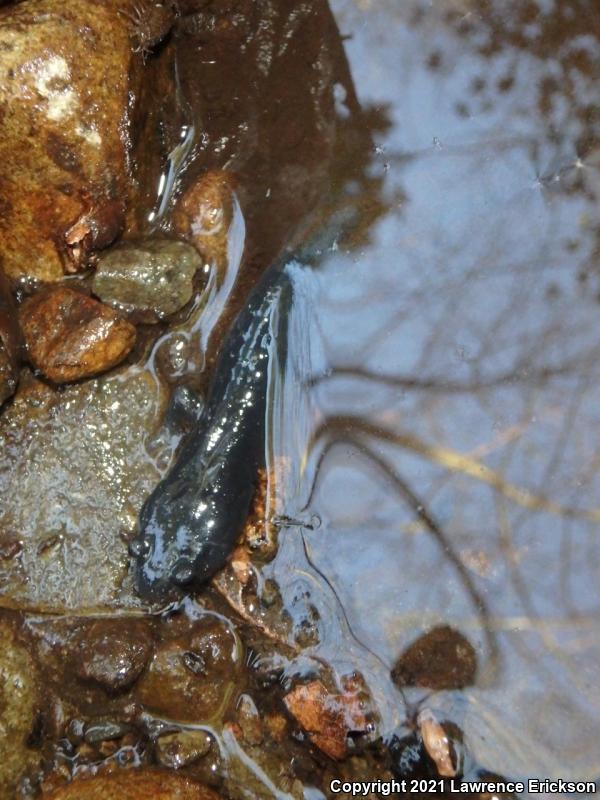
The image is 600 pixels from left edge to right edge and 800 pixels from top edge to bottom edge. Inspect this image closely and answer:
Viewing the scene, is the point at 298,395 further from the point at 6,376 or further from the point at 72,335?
the point at 6,376

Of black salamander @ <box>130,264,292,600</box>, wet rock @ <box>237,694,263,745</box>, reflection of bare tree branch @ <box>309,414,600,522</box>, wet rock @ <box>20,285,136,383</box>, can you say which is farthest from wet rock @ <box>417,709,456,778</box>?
wet rock @ <box>20,285,136,383</box>

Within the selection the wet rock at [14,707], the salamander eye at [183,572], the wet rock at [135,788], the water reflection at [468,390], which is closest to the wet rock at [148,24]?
the water reflection at [468,390]

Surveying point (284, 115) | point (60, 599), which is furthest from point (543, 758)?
point (284, 115)

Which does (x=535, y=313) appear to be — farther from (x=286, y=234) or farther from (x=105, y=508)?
(x=105, y=508)

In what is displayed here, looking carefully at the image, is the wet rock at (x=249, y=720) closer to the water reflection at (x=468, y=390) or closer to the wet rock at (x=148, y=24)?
the water reflection at (x=468, y=390)

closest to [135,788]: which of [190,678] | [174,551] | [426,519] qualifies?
[190,678]
